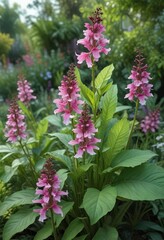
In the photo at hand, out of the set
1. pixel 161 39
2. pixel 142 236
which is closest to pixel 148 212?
pixel 142 236

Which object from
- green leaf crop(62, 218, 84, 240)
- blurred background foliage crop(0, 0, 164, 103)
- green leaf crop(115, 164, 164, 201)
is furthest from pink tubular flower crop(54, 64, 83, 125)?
blurred background foliage crop(0, 0, 164, 103)

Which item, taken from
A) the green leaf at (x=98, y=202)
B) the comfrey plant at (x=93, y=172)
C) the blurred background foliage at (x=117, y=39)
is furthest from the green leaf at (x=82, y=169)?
the blurred background foliage at (x=117, y=39)

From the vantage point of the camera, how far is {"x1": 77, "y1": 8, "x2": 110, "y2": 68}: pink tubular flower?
1922 mm

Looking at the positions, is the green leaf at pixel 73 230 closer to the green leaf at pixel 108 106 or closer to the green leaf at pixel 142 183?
the green leaf at pixel 142 183

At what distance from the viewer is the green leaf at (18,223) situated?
190cm

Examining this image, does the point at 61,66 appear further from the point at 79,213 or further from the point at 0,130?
the point at 79,213

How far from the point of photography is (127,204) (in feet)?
6.98

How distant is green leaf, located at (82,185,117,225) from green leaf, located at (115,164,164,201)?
3.4 inches

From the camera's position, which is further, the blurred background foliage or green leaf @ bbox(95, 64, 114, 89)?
the blurred background foliage

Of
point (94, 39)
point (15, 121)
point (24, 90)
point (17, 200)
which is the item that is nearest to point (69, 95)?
point (94, 39)

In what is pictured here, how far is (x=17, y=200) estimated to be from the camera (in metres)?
2.06

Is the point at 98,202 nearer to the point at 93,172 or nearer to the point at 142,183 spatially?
the point at 142,183

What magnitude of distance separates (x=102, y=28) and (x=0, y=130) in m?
1.56

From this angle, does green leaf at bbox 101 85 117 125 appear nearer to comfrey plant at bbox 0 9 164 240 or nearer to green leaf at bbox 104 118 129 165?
comfrey plant at bbox 0 9 164 240
